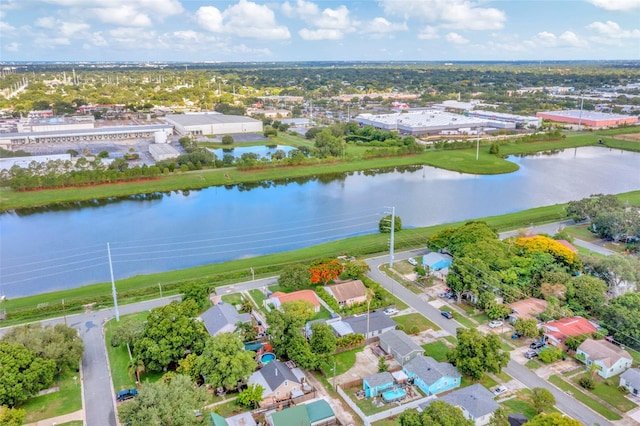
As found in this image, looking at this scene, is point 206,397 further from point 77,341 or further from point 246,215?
point 246,215

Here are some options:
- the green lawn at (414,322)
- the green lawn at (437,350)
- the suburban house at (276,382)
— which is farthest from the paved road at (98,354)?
the green lawn at (437,350)

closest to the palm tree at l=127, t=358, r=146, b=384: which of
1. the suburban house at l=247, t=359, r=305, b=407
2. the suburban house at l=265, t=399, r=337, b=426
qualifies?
the suburban house at l=247, t=359, r=305, b=407

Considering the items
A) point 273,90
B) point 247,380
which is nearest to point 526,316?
point 247,380

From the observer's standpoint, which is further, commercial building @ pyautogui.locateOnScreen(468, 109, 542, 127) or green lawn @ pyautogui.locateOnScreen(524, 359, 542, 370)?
commercial building @ pyautogui.locateOnScreen(468, 109, 542, 127)

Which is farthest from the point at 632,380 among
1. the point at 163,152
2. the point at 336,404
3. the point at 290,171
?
the point at 163,152

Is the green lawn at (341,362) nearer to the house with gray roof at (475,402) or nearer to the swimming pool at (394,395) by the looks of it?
the swimming pool at (394,395)

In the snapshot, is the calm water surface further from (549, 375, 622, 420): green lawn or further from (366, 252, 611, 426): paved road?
(549, 375, 622, 420): green lawn
